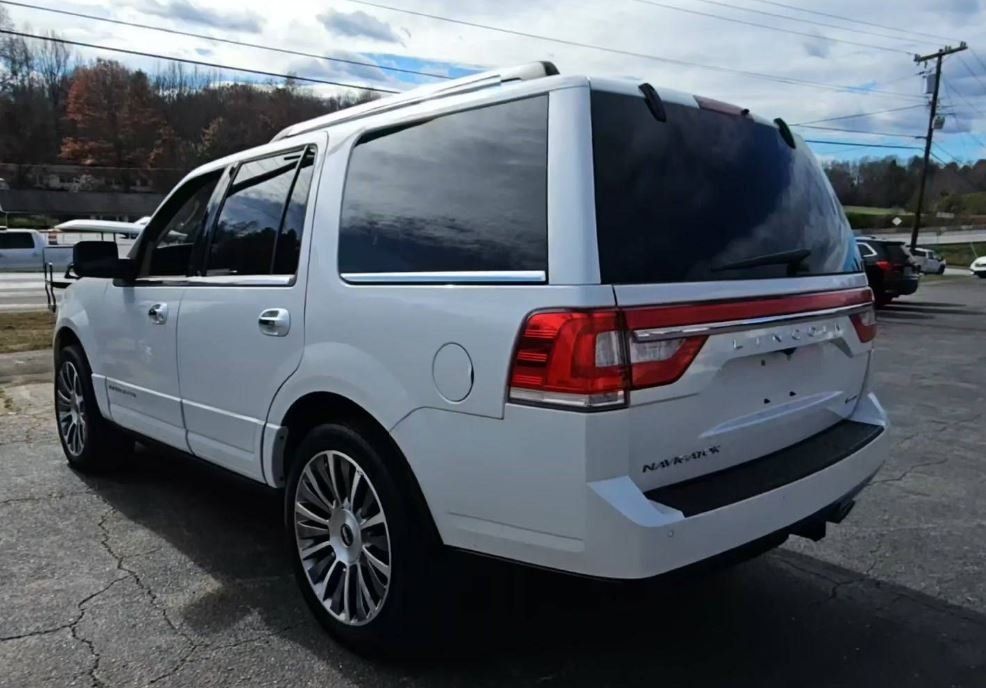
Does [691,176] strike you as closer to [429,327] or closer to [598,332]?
[598,332]

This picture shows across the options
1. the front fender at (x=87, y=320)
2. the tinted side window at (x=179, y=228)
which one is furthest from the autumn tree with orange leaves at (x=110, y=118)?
the tinted side window at (x=179, y=228)

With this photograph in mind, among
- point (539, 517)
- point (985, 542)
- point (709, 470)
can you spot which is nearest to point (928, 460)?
point (985, 542)

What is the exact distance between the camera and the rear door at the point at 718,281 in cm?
232

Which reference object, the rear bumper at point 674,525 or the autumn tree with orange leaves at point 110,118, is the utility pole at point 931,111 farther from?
the autumn tree with orange leaves at point 110,118

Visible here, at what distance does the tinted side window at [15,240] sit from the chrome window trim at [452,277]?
32.2 metres

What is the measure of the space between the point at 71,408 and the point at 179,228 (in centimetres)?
179

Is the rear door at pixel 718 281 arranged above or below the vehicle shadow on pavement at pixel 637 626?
above

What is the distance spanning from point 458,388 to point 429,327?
24 centimetres

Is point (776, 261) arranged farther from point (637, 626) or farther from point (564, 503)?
point (637, 626)

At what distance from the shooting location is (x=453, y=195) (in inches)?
106

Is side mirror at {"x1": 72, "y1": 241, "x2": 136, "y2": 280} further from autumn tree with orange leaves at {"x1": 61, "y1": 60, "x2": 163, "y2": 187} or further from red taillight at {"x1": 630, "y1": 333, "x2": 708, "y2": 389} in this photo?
autumn tree with orange leaves at {"x1": 61, "y1": 60, "x2": 163, "y2": 187}

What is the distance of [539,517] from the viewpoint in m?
2.29

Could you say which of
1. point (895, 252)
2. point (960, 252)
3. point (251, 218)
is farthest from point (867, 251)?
point (960, 252)

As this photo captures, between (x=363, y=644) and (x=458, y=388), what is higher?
(x=458, y=388)
